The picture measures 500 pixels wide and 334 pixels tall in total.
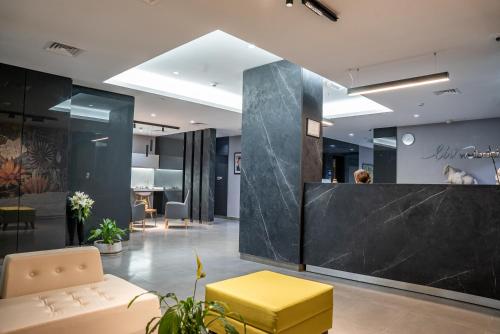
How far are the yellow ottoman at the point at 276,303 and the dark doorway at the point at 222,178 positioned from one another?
1028 cm

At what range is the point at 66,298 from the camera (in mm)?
2531

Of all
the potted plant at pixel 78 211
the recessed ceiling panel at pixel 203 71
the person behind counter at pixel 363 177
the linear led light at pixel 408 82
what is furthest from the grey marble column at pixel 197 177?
→ the linear led light at pixel 408 82

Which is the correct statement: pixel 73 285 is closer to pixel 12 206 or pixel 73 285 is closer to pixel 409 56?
pixel 12 206

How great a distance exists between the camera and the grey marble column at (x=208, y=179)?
11297mm

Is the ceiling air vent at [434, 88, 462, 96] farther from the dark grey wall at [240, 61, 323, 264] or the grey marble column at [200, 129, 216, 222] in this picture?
the grey marble column at [200, 129, 216, 222]

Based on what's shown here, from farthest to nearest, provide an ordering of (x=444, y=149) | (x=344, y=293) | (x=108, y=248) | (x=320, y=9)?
(x=444, y=149), (x=108, y=248), (x=344, y=293), (x=320, y=9)

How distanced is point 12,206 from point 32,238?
65 centimetres

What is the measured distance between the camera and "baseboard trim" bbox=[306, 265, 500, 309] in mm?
3821

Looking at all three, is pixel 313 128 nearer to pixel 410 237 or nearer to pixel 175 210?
pixel 410 237

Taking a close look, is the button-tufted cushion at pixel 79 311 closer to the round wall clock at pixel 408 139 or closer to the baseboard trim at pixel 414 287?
the baseboard trim at pixel 414 287

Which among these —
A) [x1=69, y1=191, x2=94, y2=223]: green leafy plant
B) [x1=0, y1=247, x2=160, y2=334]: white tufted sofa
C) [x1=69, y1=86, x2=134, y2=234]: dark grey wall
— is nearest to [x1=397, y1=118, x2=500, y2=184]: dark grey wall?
[x1=69, y1=86, x2=134, y2=234]: dark grey wall

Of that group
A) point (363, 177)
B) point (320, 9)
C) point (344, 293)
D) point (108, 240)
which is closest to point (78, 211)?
point (108, 240)

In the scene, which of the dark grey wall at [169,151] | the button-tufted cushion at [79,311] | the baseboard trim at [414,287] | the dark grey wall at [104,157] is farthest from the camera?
the dark grey wall at [169,151]

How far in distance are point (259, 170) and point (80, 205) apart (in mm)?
3448
